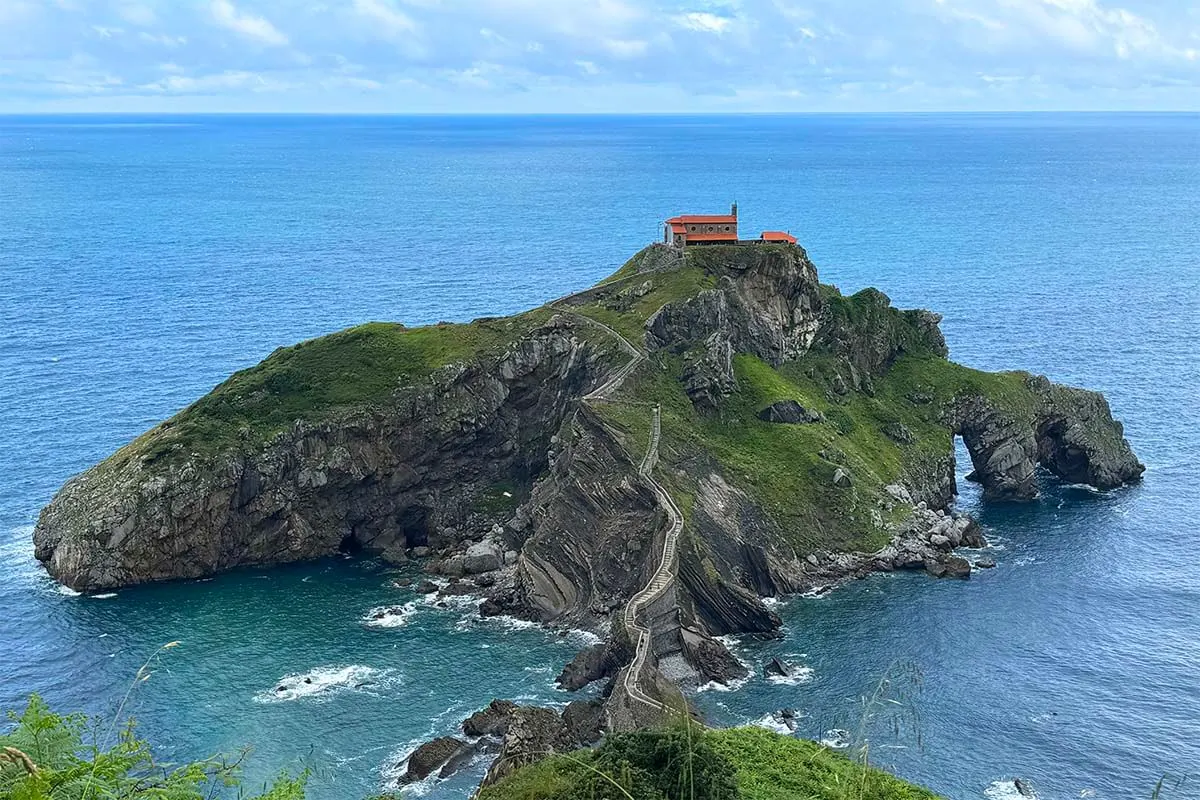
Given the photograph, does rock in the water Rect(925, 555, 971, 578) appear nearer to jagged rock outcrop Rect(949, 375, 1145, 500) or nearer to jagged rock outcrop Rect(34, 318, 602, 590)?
jagged rock outcrop Rect(949, 375, 1145, 500)

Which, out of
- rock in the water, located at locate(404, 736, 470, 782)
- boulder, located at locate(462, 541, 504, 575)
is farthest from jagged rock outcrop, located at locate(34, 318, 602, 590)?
rock in the water, located at locate(404, 736, 470, 782)

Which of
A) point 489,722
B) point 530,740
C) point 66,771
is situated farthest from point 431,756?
point 66,771

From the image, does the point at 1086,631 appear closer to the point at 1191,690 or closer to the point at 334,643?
the point at 1191,690

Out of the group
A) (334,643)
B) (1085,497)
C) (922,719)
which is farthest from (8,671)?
(1085,497)

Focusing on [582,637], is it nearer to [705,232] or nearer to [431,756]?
[431,756]

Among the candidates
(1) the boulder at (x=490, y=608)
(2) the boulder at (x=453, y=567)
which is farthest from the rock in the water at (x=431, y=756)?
(2) the boulder at (x=453, y=567)

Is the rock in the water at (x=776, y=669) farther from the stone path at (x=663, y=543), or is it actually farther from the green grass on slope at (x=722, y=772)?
the green grass on slope at (x=722, y=772)
